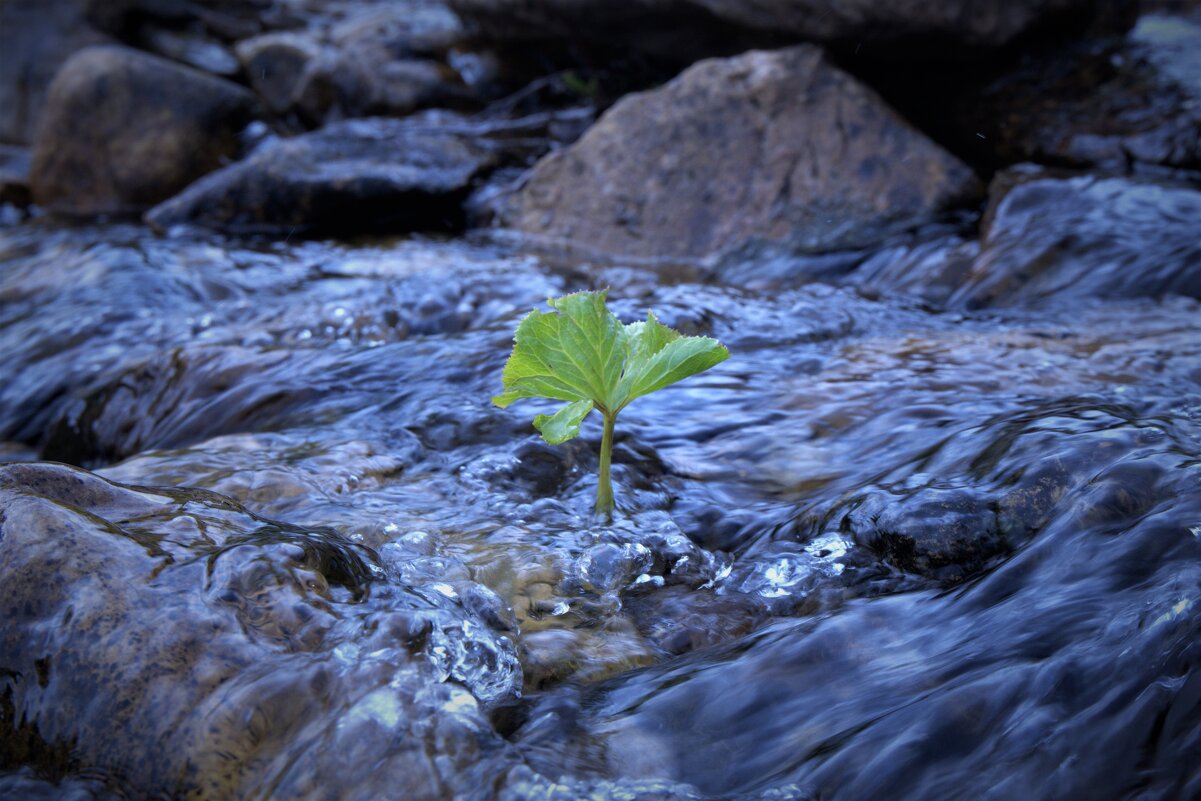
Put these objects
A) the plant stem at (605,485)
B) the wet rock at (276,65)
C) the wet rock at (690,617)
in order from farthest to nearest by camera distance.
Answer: the wet rock at (276,65) → the plant stem at (605,485) → the wet rock at (690,617)

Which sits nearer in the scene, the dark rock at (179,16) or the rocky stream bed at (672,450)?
the rocky stream bed at (672,450)

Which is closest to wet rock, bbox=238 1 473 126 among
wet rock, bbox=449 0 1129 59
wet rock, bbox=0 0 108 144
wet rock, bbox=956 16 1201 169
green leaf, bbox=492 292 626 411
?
wet rock, bbox=449 0 1129 59

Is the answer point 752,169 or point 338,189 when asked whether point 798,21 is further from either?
point 338,189

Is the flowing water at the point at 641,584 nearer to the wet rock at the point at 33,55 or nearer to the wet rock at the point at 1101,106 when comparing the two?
→ the wet rock at the point at 1101,106

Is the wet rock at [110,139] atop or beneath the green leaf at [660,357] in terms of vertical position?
beneath

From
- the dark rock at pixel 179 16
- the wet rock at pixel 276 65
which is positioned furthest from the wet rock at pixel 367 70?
the dark rock at pixel 179 16

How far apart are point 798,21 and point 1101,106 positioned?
63.2 inches

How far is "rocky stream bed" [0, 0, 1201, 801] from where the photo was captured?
1355 mm

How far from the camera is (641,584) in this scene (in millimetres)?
1959

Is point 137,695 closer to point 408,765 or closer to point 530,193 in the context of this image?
point 408,765

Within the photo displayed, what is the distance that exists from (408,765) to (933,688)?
75 centimetres

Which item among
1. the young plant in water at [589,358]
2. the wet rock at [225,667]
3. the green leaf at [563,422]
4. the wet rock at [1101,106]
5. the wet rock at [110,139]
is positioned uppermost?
the wet rock at [1101,106]

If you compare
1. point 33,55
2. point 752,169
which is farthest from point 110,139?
point 752,169

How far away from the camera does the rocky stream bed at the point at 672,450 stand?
4.45 ft
